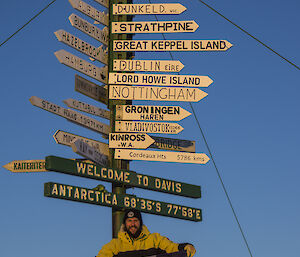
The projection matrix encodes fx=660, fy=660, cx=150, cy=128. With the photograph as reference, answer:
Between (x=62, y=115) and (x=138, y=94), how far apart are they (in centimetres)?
163

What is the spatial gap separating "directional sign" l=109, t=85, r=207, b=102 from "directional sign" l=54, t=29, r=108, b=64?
1005 mm

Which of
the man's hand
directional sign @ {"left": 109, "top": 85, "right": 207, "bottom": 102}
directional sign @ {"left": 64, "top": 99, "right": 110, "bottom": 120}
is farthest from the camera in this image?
directional sign @ {"left": 109, "top": 85, "right": 207, "bottom": 102}

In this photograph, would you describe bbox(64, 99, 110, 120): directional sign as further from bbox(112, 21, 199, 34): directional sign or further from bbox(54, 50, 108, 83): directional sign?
bbox(112, 21, 199, 34): directional sign

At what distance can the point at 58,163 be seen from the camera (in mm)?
11133

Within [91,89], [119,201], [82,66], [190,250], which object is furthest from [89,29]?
[190,250]

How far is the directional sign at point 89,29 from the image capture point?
12.8m

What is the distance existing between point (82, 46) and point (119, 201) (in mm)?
3144

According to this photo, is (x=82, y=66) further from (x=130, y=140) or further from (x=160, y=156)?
(x=160, y=156)

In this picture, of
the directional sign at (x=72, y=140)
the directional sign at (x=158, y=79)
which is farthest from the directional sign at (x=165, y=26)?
the directional sign at (x=72, y=140)

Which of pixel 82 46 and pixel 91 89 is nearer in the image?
pixel 82 46

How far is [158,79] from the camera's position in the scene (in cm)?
1302

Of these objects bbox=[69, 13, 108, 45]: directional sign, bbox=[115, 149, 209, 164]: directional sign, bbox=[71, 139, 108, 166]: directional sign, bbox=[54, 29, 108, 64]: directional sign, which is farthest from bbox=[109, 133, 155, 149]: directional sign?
bbox=[69, 13, 108, 45]: directional sign

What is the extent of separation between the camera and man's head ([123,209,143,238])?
8.68 metres

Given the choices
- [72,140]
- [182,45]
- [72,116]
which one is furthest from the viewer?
[182,45]
